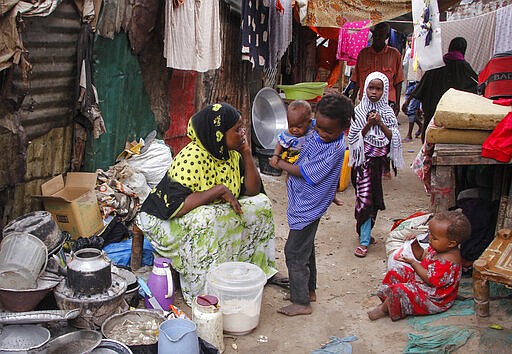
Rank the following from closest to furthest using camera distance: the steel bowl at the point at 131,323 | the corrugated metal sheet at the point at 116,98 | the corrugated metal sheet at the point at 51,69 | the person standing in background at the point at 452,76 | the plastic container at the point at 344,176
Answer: the steel bowl at the point at 131,323 → the corrugated metal sheet at the point at 51,69 → the corrugated metal sheet at the point at 116,98 → the person standing in background at the point at 452,76 → the plastic container at the point at 344,176

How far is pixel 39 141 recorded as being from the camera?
4348 mm

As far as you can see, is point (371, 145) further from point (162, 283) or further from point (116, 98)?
point (116, 98)

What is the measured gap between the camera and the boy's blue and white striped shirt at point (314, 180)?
11.3ft

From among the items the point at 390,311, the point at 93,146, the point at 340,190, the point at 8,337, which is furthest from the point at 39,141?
the point at 340,190

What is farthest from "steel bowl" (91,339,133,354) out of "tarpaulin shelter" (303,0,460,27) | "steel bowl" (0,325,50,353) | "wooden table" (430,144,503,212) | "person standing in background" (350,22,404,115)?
"tarpaulin shelter" (303,0,460,27)

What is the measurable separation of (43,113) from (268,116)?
4697 millimetres

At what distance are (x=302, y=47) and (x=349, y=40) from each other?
0.89 meters

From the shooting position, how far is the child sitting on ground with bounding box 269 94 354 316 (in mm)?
3385

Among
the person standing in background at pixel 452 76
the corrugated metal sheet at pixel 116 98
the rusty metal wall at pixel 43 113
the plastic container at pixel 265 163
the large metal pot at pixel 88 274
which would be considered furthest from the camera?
the plastic container at pixel 265 163

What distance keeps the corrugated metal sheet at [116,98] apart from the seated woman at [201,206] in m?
1.59

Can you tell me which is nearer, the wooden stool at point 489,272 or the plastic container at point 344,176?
the wooden stool at point 489,272

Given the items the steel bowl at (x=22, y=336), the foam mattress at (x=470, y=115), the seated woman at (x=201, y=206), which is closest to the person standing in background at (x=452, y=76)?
the foam mattress at (x=470, y=115)

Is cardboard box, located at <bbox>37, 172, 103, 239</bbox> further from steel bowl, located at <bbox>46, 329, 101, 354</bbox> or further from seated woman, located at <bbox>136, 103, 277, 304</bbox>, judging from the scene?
steel bowl, located at <bbox>46, 329, 101, 354</bbox>

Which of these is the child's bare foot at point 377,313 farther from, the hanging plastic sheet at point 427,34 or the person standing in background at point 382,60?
the person standing in background at point 382,60
